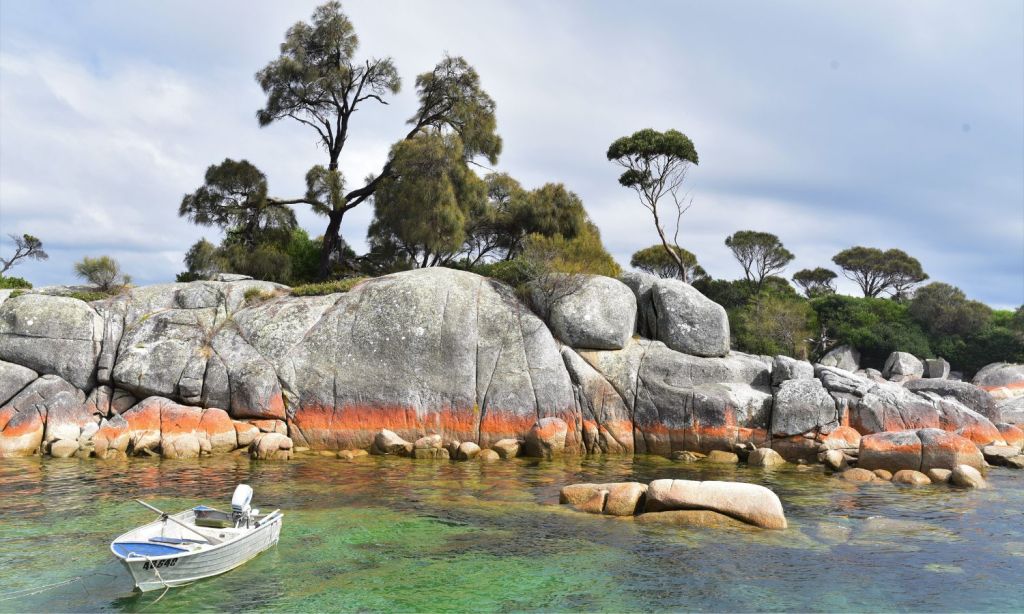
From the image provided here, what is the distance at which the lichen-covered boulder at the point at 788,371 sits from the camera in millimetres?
31391

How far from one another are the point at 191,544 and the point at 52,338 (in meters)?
22.7

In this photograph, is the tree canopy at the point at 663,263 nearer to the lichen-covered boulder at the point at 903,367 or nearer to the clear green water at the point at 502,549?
the lichen-covered boulder at the point at 903,367

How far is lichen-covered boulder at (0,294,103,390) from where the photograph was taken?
30.7 metres

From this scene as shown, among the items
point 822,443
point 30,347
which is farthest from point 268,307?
point 822,443

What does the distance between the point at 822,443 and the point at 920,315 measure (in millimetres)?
41945

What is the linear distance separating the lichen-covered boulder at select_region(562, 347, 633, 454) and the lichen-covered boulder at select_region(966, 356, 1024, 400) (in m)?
33.2

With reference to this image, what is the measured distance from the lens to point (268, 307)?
34062mm

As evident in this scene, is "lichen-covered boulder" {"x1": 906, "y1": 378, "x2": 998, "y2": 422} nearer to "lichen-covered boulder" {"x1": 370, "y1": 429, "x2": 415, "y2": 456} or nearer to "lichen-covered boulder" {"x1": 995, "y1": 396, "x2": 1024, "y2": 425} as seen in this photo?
"lichen-covered boulder" {"x1": 995, "y1": 396, "x2": 1024, "y2": 425}

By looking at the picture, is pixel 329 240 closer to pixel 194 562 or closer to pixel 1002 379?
pixel 194 562

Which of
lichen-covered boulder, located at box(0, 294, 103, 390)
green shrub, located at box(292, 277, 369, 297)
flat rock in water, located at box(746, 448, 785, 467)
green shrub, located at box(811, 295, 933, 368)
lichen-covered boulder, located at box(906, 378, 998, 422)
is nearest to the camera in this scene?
flat rock in water, located at box(746, 448, 785, 467)

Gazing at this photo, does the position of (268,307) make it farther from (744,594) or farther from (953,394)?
(953,394)

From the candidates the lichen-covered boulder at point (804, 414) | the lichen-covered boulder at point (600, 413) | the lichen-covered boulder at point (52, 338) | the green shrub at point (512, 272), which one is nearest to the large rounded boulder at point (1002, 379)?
the lichen-covered boulder at point (804, 414)

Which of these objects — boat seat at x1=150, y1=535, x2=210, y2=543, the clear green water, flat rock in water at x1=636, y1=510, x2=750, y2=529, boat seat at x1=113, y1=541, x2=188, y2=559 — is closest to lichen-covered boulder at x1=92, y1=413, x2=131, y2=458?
the clear green water

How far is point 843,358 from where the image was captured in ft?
196
